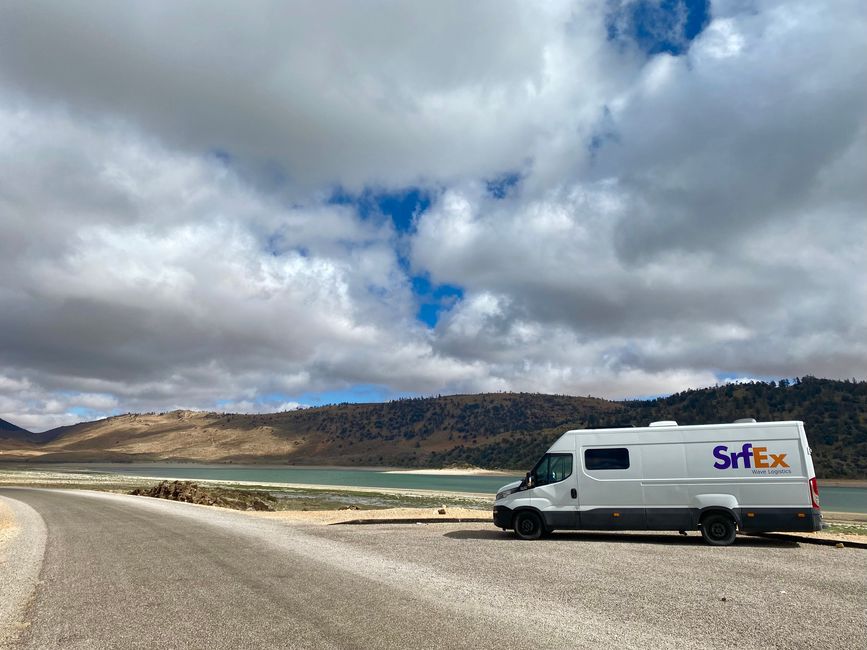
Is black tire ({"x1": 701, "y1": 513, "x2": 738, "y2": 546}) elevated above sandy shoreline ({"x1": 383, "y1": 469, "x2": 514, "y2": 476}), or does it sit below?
below

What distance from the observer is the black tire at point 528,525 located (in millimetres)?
15828

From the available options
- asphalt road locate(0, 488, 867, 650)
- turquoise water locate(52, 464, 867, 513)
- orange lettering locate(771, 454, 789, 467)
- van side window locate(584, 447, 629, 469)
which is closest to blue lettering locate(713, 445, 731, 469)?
orange lettering locate(771, 454, 789, 467)

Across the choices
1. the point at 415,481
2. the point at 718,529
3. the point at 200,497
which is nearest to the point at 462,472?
the point at 415,481

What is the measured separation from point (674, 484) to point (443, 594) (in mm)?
8726

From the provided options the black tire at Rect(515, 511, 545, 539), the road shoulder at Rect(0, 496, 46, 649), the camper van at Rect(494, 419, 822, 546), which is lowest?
the road shoulder at Rect(0, 496, 46, 649)

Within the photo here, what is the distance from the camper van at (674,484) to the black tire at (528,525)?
27 millimetres

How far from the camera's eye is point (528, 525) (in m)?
16.0

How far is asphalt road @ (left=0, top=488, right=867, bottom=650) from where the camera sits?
695 cm

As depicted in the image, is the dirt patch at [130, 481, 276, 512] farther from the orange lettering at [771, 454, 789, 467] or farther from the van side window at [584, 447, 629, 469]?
the orange lettering at [771, 454, 789, 467]

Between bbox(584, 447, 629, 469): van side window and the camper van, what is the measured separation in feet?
0.09

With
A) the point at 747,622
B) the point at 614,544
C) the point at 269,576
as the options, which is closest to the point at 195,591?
the point at 269,576

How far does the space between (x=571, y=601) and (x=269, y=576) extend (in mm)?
5419

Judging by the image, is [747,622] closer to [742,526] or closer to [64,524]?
[742,526]

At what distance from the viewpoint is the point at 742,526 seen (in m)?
14.5
